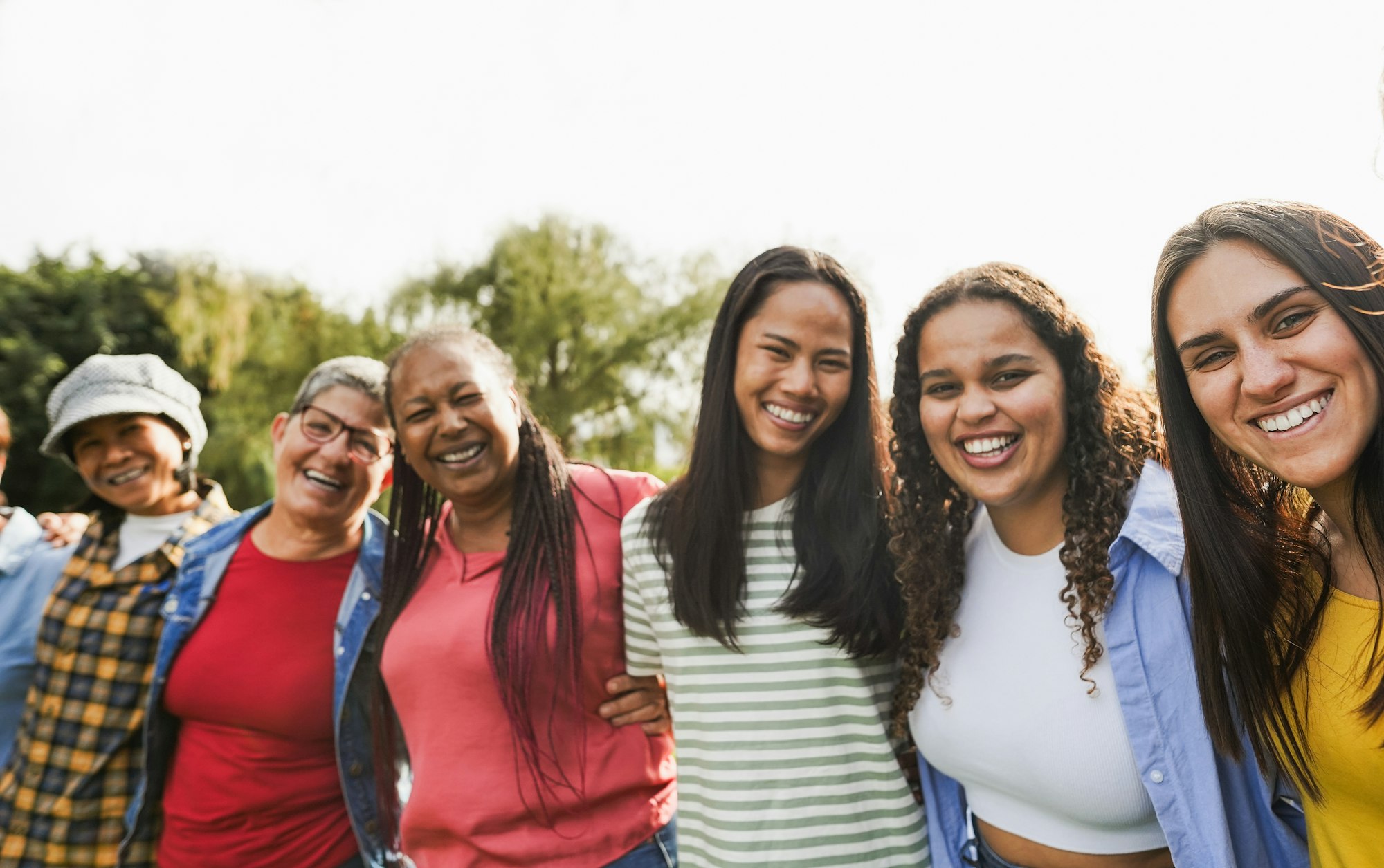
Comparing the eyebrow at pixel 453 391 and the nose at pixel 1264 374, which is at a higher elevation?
the nose at pixel 1264 374

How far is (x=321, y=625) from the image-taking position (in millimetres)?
3461

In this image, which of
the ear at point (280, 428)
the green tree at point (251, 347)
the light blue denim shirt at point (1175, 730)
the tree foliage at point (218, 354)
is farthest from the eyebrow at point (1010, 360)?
the green tree at point (251, 347)

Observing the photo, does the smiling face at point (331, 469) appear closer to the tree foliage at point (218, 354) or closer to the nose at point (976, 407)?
the nose at point (976, 407)

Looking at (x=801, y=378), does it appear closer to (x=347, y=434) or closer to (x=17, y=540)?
(x=347, y=434)

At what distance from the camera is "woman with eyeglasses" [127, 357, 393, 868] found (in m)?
3.29

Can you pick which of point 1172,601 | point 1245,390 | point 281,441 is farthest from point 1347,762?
point 281,441

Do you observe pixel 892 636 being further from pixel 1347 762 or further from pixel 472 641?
pixel 472 641

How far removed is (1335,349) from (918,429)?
1.15 m

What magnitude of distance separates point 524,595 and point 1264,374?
212cm

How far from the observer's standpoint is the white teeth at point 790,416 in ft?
8.97

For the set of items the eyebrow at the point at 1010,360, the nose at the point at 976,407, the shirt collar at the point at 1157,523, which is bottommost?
the shirt collar at the point at 1157,523

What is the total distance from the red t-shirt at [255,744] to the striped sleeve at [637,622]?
124 cm

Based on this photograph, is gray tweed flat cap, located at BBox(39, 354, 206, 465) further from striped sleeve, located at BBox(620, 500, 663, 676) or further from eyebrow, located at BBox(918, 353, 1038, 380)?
eyebrow, located at BBox(918, 353, 1038, 380)

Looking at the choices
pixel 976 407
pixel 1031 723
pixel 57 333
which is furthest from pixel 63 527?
pixel 57 333
